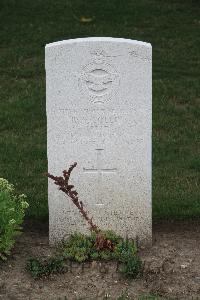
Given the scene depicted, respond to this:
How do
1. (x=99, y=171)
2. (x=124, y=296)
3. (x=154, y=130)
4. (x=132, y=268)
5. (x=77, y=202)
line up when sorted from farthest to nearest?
(x=154, y=130)
(x=99, y=171)
(x=77, y=202)
(x=132, y=268)
(x=124, y=296)

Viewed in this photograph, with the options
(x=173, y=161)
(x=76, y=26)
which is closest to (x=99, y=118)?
(x=173, y=161)

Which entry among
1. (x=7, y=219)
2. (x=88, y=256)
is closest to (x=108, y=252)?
(x=88, y=256)

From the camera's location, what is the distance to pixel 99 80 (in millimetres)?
5410

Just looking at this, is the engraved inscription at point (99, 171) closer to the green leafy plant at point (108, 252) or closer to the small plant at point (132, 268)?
the green leafy plant at point (108, 252)

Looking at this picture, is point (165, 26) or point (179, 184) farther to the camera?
point (165, 26)

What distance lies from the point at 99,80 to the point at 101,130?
35cm

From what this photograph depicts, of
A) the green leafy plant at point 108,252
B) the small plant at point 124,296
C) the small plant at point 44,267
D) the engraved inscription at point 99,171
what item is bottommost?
the small plant at point 124,296

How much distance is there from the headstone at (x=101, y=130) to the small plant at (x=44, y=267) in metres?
0.39

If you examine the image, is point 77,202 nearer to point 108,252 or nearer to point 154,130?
point 108,252

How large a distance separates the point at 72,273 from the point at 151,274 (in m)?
0.52

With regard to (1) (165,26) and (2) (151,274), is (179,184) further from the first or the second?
(1) (165,26)

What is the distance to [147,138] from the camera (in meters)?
5.45

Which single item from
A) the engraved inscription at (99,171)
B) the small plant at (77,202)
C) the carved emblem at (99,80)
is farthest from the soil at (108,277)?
the carved emblem at (99,80)

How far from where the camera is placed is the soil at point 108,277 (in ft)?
Result: 16.3
